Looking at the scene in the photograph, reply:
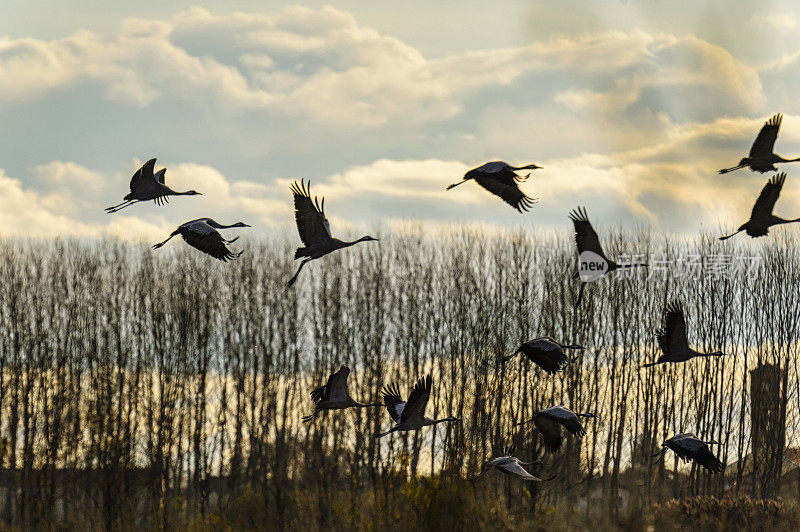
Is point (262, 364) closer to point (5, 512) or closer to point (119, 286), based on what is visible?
point (119, 286)

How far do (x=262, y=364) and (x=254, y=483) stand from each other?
4.69m

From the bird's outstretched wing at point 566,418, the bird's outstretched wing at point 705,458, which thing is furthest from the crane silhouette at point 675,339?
the bird's outstretched wing at point 566,418

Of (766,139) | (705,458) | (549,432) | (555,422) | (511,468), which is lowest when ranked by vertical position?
(511,468)

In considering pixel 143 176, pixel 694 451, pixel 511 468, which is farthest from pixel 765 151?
pixel 143 176

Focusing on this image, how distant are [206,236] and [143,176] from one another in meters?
1.00

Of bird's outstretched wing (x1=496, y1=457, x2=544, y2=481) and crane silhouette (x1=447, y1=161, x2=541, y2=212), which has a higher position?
crane silhouette (x1=447, y1=161, x2=541, y2=212)

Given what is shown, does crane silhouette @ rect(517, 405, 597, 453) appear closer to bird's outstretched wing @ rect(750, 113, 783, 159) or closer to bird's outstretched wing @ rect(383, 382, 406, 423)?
bird's outstretched wing @ rect(383, 382, 406, 423)

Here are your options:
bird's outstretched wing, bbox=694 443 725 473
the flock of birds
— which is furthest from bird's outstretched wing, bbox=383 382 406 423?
bird's outstretched wing, bbox=694 443 725 473

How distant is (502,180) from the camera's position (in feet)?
36.5

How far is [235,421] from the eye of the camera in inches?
1417

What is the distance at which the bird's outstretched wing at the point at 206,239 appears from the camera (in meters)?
11.1

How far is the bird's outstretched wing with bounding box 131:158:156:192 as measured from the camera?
11.1m

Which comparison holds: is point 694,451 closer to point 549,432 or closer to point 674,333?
point 674,333

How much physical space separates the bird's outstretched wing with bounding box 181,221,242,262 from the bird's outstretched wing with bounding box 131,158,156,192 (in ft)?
2.24
